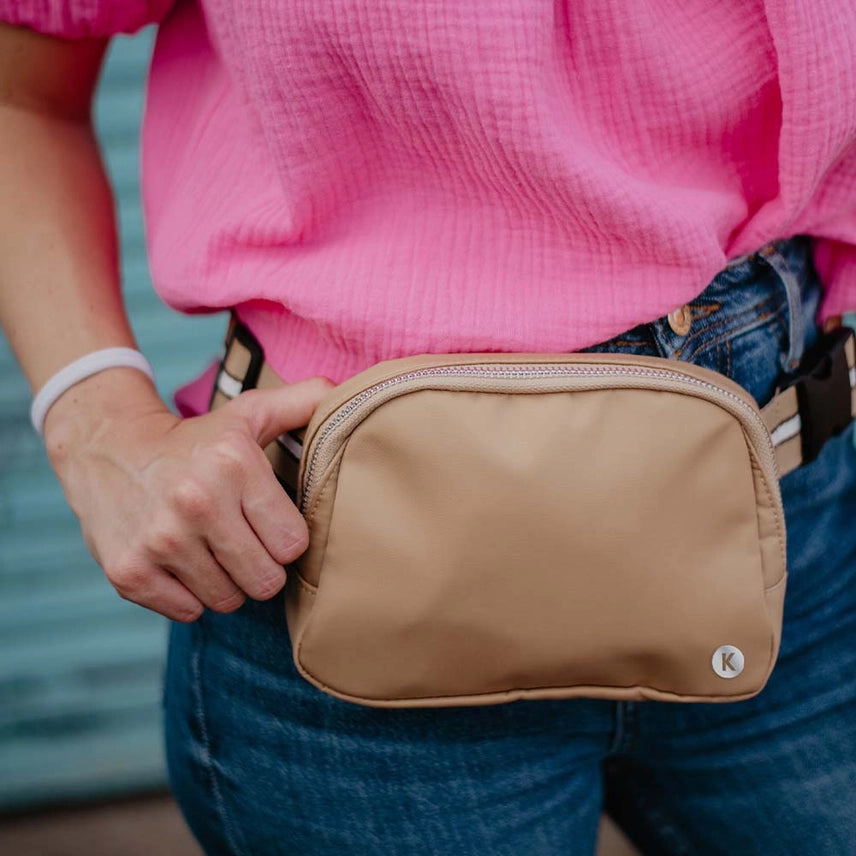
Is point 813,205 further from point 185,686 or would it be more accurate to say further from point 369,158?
point 185,686

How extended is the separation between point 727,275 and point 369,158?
14.0 inches

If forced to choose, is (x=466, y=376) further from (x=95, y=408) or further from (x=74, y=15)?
(x=74, y=15)

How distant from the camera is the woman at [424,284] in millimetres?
761

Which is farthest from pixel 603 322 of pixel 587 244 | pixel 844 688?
pixel 844 688

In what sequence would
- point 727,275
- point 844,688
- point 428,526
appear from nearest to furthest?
point 428,526 → point 727,275 → point 844,688

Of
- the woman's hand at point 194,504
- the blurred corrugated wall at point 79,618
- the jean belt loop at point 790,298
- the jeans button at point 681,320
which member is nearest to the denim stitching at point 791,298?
the jean belt loop at point 790,298

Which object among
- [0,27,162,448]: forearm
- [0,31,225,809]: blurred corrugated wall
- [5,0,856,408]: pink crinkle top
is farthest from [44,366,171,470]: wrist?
[0,31,225,809]: blurred corrugated wall

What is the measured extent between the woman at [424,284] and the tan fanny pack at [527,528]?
5 centimetres

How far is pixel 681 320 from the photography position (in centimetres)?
85

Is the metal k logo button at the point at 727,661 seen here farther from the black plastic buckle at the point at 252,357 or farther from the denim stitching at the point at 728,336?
the black plastic buckle at the point at 252,357

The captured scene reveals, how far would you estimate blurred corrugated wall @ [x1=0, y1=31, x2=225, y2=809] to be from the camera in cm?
216

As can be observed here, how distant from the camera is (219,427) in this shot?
78 cm

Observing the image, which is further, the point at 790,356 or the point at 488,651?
the point at 790,356

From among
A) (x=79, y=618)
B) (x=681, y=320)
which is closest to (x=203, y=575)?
(x=681, y=320)
